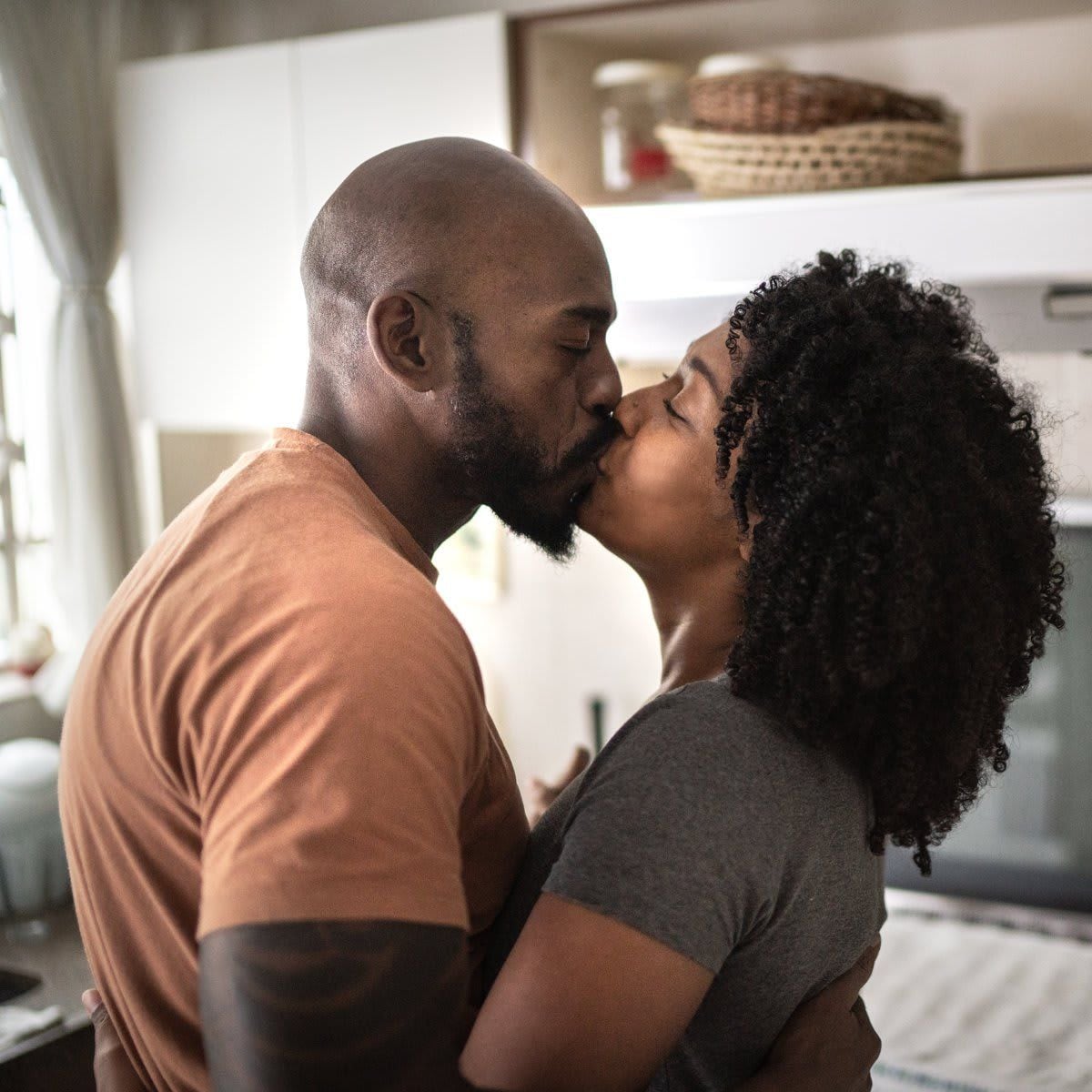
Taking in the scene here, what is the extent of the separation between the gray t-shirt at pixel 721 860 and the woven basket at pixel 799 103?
3.52 ft

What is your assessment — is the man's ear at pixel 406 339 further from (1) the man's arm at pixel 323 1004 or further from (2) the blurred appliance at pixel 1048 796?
(2) the blurred appliance at pixel 1048 796

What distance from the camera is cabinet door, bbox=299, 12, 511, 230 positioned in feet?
6.75

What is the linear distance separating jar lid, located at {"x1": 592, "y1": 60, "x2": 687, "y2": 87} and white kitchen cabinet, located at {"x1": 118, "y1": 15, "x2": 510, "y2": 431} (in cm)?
16

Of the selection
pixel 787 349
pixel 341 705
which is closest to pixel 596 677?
pixel 787 349

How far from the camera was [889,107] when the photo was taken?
5.76 feet

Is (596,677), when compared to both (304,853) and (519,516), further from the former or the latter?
(304,853)

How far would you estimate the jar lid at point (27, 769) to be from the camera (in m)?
2.16

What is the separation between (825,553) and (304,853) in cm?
39

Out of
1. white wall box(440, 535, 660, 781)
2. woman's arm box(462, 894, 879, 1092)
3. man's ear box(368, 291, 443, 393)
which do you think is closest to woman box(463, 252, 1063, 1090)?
woman's arm box(462, 894, 879, 1092)

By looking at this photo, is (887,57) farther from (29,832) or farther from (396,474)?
(29,832)

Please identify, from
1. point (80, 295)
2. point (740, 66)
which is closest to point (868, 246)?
point (740, 66)

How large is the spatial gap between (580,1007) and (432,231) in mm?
538

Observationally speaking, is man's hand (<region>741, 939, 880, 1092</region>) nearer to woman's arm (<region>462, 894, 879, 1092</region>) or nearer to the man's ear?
woman's arm (<region>462, 894, 879, 1092</region>)

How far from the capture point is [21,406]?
105 inches
